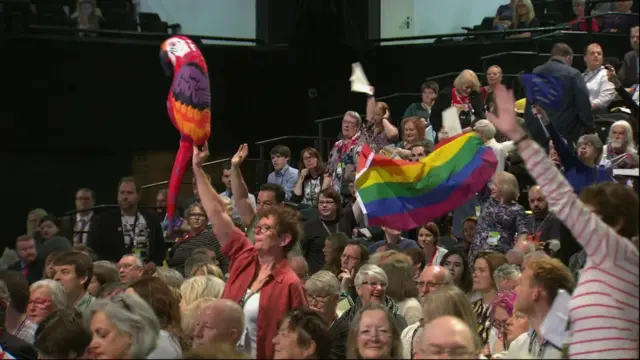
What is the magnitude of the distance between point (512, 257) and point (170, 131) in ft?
33.5

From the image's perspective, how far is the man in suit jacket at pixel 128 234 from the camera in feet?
34.7

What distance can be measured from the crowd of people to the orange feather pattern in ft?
0.26

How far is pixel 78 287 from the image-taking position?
305 inches

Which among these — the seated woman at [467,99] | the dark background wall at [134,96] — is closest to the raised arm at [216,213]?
the seated woman at [467,99]

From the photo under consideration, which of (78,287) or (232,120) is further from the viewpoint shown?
(232,120)

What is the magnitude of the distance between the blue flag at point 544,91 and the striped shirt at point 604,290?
4.63 metres

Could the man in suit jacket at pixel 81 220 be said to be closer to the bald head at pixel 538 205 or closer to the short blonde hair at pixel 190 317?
the bald head at pixel 538 205

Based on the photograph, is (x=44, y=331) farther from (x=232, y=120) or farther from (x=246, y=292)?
(x=232, y=120)

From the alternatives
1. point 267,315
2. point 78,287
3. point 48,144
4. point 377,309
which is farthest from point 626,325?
point 48,144

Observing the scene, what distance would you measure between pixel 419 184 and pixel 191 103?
5.11 feet

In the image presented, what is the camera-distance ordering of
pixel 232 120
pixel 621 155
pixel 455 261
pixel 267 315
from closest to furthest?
pixel 267 315 < pixel 455 261 < pixel 621 155 < pixel 232 120

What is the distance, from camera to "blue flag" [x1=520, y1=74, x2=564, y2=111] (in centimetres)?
947

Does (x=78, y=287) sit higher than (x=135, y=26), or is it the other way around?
(x=135, y=26)

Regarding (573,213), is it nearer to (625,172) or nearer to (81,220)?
(625,172)
